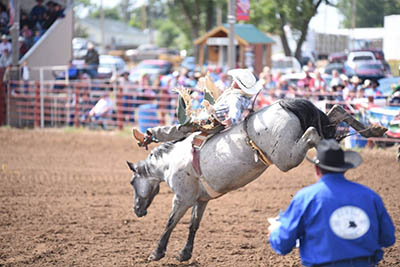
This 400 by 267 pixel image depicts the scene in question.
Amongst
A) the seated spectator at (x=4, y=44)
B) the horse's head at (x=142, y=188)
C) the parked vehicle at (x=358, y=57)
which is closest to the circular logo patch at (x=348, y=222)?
the horse's head at (x=142, y=188)

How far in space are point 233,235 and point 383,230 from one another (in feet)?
12.2

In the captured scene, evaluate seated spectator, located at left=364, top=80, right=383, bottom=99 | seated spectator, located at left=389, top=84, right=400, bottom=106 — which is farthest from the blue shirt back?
seated spectator, located at left=364, top=80, right=383, bottom=99

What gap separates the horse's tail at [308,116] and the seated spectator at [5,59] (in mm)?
15704

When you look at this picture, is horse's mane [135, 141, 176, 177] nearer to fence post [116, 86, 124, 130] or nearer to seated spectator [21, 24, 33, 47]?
fence post [116, 86, 124, 130]

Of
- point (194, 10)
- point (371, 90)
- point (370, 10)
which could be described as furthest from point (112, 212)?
point (194, 10)

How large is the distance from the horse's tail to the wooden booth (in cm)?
1928

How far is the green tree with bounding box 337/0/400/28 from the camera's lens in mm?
18594

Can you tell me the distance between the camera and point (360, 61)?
20.6m

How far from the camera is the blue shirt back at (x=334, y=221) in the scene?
348cm

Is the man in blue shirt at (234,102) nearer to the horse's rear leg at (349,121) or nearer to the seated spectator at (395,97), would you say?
the horse's rear leg at (349,121)

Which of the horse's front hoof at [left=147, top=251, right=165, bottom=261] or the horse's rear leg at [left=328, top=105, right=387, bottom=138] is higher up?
the horse's rear leg at [left=328, top=105, right=387, bottom=138]

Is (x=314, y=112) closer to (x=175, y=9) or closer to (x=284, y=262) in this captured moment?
(x=284, y=262)

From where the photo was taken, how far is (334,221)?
3.48 m

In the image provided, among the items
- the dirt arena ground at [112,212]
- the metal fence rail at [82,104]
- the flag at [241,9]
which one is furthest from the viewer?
the metal fence rail at [82,104]
